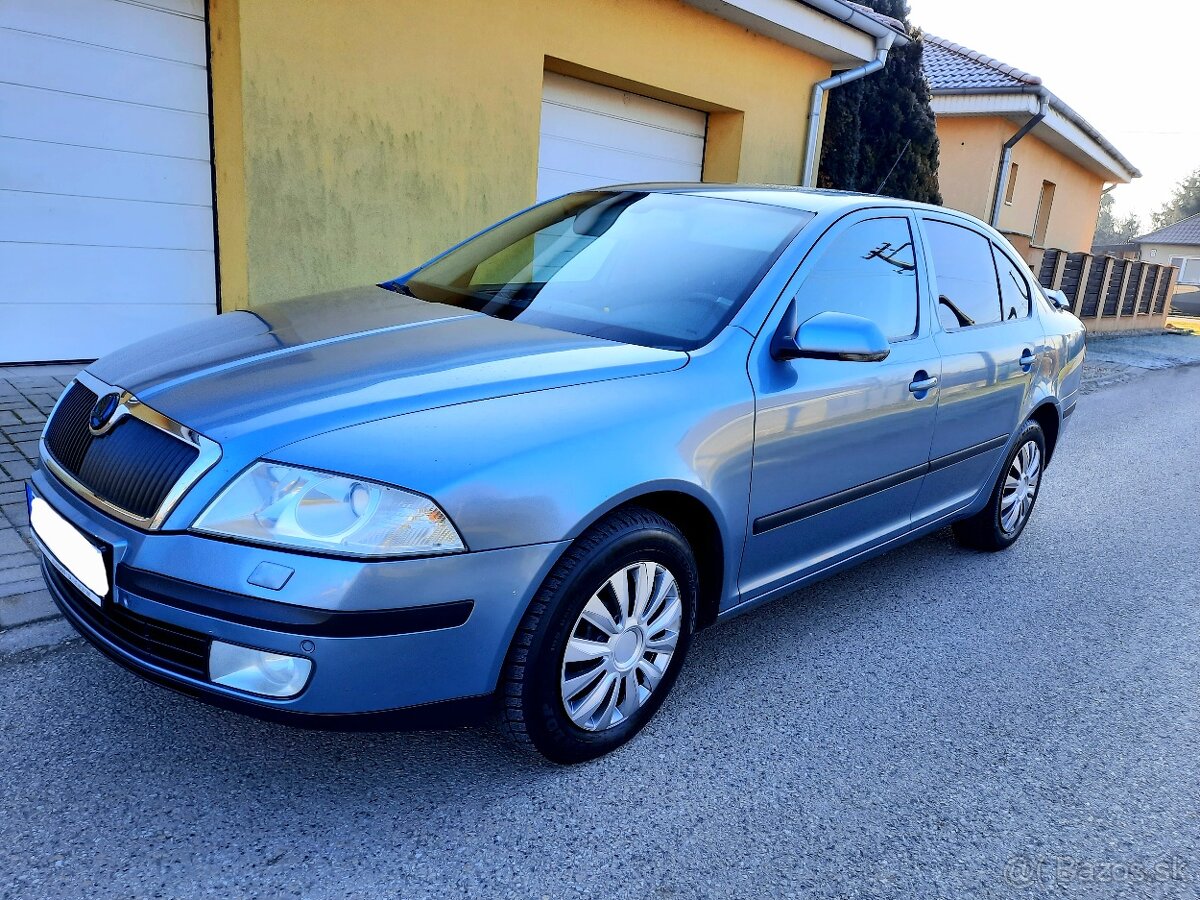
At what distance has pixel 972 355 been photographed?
12.7 ft

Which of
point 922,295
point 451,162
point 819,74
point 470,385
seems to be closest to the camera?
point 470,385

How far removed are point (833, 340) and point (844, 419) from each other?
1.32ft

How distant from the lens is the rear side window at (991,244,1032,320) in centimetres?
435

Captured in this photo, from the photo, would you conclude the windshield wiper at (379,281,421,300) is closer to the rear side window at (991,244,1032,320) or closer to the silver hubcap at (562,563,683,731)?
the silver hubcap at (562,563,683,731)

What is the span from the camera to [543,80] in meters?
7.70

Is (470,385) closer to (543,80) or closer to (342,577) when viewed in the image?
(342,577)

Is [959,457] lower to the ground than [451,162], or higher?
lower

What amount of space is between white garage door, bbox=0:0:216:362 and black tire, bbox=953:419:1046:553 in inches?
195

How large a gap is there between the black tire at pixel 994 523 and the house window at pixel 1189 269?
58340 mm

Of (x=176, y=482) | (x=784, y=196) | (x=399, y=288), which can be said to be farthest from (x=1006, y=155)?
(x=176, y=482)

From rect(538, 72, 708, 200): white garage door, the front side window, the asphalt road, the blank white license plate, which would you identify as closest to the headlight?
the blank white license plate

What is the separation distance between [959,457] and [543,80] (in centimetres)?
523

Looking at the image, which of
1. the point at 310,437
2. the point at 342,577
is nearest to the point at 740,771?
the point at 342,577

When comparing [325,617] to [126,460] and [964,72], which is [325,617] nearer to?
[126,460]
